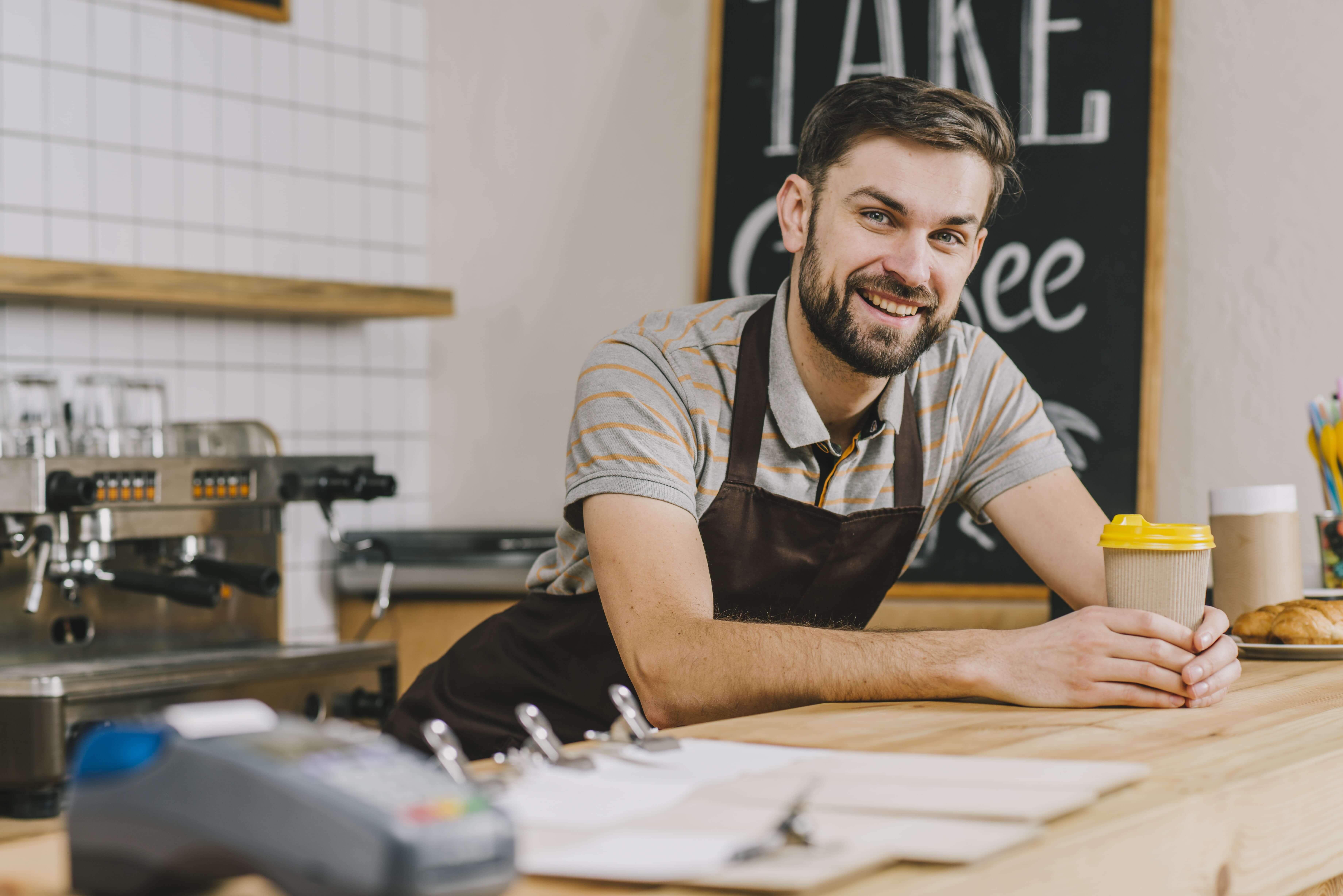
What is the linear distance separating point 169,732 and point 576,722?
114cm

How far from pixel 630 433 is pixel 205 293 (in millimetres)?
1701

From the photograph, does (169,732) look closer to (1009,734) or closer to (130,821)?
(130,821)

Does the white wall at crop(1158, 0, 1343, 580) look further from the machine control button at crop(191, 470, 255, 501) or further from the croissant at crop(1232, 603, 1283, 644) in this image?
the machine control button at crop(191, 470, 255, 501)

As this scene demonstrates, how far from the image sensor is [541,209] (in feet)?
11.2

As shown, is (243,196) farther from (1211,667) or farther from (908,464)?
(1211,667)

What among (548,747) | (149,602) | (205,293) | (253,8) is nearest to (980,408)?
(548,747)

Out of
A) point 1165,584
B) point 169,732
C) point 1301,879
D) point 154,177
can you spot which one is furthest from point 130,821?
point 154,177

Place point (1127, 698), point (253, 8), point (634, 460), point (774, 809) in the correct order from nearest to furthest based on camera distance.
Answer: point (774, 809) < point (1127, 698) < point (634, 460) < point (253, 8)

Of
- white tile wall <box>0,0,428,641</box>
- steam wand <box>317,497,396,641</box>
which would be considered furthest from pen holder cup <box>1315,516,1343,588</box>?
white tile wall <box>0,0,428,641</box>

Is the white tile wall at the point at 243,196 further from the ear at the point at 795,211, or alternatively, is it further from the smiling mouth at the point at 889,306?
the smiling mouth at the point at 889,306

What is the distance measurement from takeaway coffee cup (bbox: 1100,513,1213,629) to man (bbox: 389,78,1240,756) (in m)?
0.28

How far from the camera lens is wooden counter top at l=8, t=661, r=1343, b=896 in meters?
0.62

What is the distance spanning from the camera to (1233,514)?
5.36 feet

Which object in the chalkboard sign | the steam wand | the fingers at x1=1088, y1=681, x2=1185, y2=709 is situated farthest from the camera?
the steam wand
